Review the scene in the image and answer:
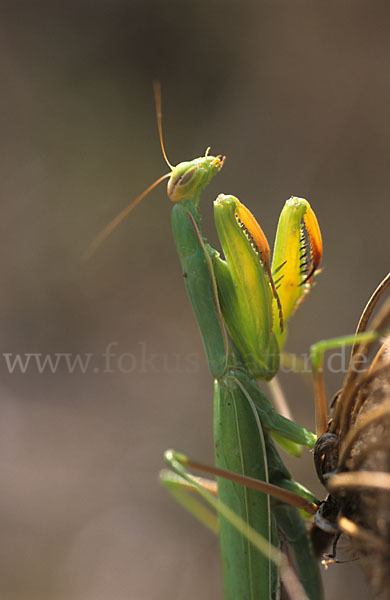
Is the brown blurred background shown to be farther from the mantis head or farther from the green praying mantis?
the mantis head

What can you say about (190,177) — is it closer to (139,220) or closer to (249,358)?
(249,358)

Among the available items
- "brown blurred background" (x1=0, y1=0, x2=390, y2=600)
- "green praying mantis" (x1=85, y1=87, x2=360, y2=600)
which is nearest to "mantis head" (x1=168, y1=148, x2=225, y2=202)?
"green praying mantis" (x1=85, y1=87, x2=360, y2=600)

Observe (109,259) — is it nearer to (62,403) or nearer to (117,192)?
(117,192)

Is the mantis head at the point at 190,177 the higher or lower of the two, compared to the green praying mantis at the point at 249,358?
higher

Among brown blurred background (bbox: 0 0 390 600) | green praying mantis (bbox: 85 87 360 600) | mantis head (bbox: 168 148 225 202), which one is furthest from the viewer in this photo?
brown blurred background (bbox: 0 0 390 600)

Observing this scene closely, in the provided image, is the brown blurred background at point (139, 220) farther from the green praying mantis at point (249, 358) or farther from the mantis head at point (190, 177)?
the mantis head at point (190, 177)

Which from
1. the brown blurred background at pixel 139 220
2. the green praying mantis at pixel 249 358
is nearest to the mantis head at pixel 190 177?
the green praying mantis at pixel 249 358


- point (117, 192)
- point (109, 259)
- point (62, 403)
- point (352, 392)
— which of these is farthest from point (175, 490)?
point (117, 192)
